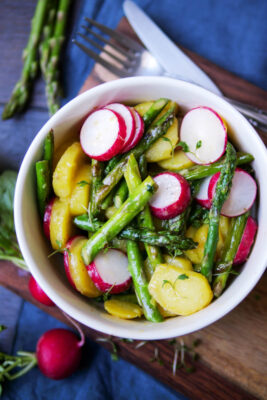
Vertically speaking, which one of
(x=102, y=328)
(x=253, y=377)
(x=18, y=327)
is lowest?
(x=18, y=327)

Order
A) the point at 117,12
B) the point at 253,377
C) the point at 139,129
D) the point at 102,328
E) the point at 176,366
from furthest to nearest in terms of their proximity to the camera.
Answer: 1. the point at 117,12
2. the point at 176,366
3. the point at 253,377
4. the point at 139,129
5. the point at 102,328

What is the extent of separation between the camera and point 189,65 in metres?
2.32

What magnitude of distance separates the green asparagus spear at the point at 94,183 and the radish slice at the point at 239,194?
471 mm

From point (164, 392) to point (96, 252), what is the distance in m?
1.29

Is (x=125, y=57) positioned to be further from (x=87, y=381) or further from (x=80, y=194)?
(x=87, y=381)

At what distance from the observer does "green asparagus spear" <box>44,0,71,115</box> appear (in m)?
2.63

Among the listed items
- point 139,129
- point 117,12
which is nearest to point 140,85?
point 139,129

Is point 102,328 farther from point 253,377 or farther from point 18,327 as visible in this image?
point 18,327

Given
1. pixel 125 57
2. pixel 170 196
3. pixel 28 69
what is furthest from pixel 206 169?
pixel 28 69

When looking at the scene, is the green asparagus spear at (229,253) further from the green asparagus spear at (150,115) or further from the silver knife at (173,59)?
the silver knife at (173,59)

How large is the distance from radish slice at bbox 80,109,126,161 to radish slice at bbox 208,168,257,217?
0.43 metres

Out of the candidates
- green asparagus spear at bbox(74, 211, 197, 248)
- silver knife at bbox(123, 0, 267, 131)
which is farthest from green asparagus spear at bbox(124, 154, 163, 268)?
silver knife at bbox(123, 0, 267, 131)

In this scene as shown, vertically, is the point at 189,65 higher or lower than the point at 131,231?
higher

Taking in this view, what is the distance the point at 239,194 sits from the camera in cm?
182
